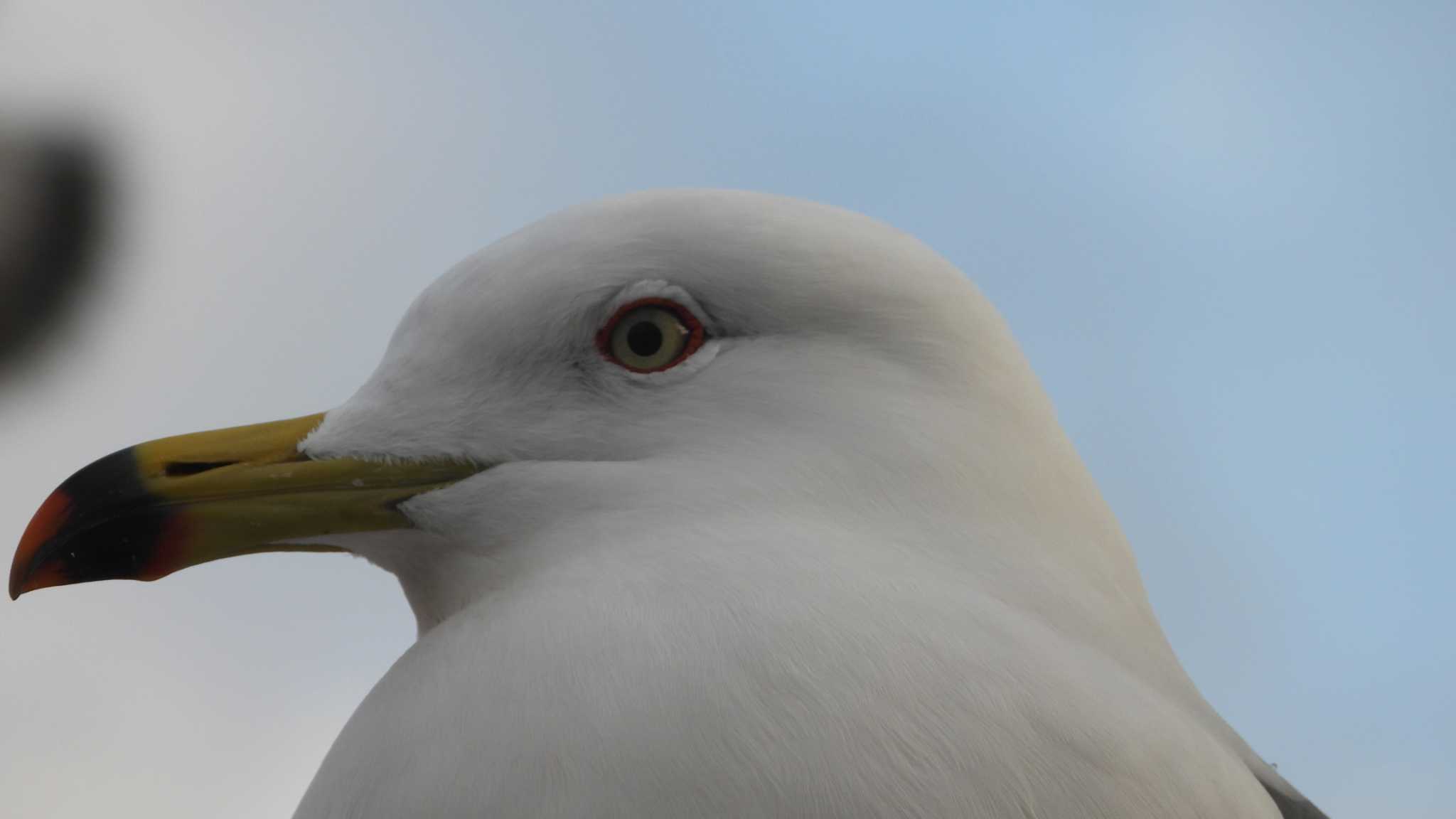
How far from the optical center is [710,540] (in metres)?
1.19

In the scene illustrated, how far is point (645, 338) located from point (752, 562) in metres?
0.35

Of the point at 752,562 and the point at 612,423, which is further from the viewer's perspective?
the point at 612,423

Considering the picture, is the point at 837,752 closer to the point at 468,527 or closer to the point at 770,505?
the point at 770,505

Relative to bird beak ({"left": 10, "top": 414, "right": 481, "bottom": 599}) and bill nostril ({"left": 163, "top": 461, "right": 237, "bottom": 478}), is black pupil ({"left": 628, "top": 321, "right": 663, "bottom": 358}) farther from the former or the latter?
bill nostril ({"left": 163, "top": 461, "right": 237, "bottom": 478})

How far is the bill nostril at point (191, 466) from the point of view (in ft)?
4.40

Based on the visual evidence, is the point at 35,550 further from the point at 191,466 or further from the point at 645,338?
the point at 645,338

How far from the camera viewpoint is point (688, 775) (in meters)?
0.98

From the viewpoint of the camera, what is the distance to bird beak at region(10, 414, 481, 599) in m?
1.31

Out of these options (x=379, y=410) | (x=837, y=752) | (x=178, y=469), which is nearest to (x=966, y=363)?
(x=837, y=752)

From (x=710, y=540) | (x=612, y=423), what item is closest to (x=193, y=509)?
(x=612, y=423)

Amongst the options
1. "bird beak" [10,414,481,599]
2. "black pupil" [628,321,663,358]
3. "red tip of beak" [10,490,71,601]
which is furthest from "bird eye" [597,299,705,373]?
"red tip of beak" [10,490,71,601]

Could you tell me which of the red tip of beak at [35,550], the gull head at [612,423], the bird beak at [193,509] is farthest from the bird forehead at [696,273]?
the red tip of beak at [35,550]

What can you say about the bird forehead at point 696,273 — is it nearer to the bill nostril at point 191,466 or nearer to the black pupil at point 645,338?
the black pupil at point 645,338

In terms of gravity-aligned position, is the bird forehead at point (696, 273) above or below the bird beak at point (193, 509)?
above
